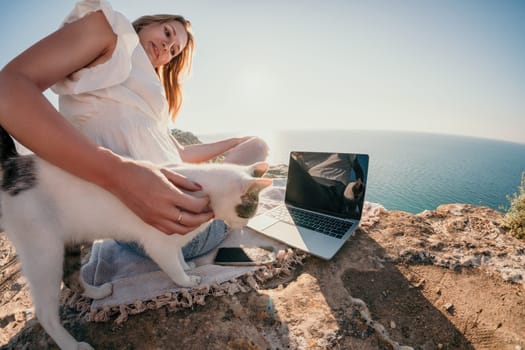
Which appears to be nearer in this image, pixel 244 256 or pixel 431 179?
pixel 244 256

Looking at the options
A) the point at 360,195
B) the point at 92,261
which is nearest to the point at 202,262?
the point at 92,261

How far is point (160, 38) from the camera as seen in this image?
4.80 feet

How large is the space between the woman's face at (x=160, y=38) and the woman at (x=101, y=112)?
0.35m

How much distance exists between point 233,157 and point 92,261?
3.94 feet

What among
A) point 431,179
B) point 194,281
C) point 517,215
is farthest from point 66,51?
point 431,179

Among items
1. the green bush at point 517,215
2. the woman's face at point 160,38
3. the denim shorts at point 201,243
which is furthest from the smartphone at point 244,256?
the green bush at point 517,215

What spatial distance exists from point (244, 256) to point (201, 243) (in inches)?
13.4

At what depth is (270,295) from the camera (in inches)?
43.8

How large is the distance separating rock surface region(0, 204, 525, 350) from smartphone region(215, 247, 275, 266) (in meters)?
0.18

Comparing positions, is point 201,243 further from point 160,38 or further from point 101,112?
point 160,38

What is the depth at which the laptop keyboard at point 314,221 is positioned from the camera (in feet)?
5.12

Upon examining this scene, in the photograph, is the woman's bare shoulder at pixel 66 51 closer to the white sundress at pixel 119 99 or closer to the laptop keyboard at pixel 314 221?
the white sundress at pixel 119 99

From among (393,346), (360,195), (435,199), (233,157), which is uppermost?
(233,157)

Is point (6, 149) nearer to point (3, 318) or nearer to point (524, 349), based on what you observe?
point (3, 318)
